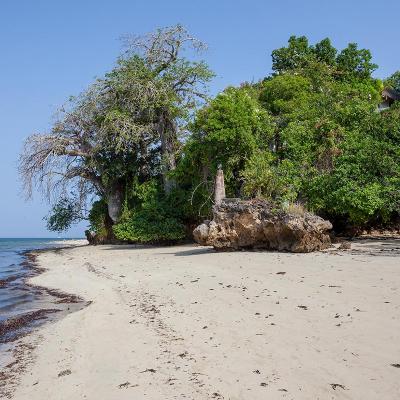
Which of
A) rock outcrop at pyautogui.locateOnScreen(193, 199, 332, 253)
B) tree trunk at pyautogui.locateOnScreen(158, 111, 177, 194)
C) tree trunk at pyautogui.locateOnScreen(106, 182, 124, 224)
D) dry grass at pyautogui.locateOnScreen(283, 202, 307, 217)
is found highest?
tree trunk at pyautogui.locateOnScreen(158, 111, 177, 194)

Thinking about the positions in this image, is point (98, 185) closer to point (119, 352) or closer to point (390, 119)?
point (390, 119)

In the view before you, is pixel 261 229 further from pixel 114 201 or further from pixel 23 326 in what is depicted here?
pixel 114 201

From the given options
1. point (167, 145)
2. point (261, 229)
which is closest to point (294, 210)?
point (261, 229)

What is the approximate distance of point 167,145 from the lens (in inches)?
936

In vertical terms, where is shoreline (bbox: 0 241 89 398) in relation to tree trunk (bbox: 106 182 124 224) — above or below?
below

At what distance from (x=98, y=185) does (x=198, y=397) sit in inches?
864

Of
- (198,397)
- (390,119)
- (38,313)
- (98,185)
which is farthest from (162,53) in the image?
(198,397)

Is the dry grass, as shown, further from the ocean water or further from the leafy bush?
the leafy bush

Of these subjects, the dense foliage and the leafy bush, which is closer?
the dense foliage

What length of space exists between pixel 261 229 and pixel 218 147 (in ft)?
20.5

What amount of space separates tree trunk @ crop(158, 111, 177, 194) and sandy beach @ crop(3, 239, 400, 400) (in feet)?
43.4

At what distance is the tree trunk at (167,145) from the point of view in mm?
23344

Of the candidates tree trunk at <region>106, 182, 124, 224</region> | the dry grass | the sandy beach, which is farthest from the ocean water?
tree trunk at <region>106, 182, 124, 224</region>

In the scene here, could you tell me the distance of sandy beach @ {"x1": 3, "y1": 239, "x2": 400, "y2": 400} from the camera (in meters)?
4.35
